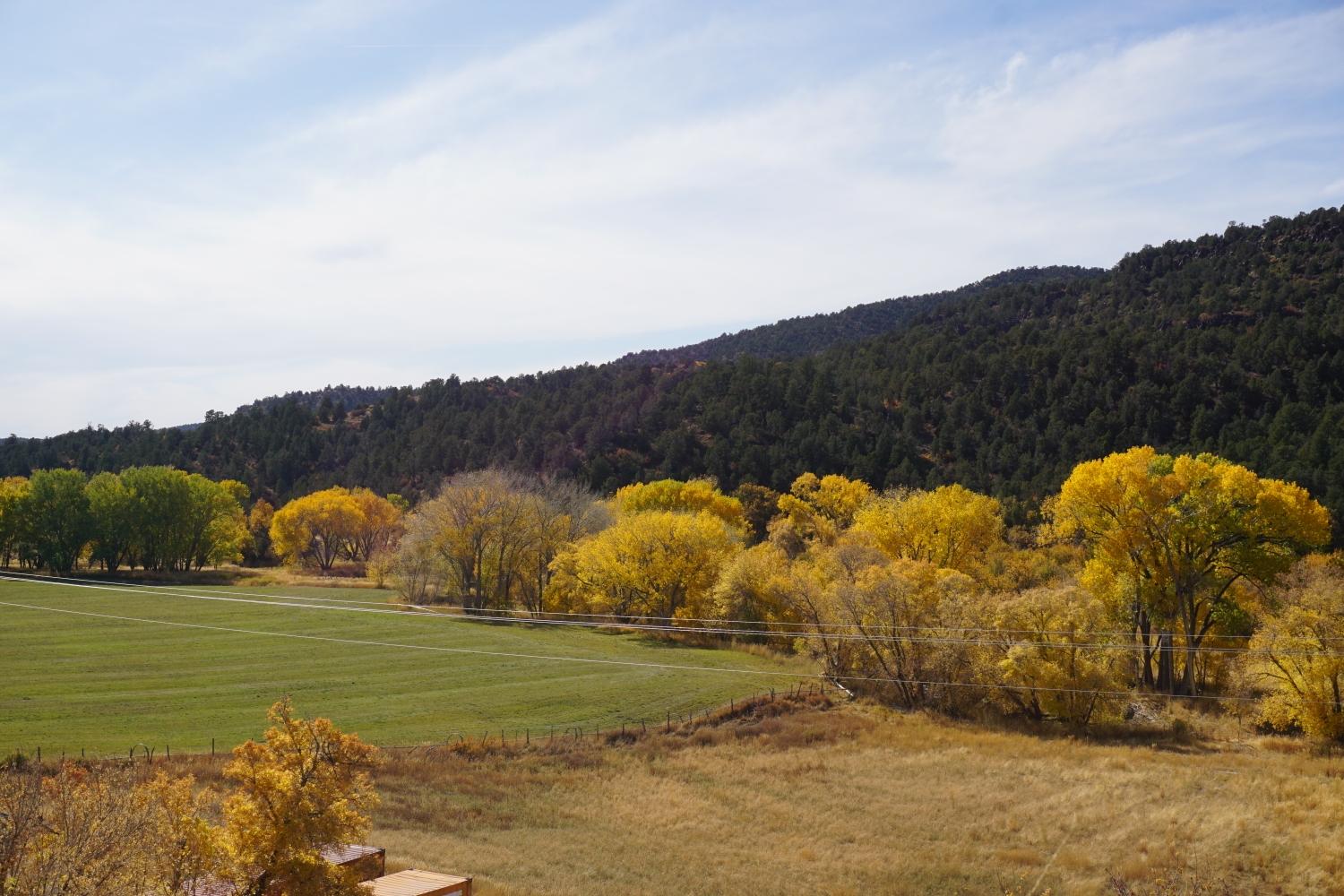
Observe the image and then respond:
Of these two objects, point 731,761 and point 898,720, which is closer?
point 731,761

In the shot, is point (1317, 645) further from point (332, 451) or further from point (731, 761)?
point (332, 451)

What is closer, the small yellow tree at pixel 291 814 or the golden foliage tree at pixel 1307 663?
the small yellow tree at pixel 291 814

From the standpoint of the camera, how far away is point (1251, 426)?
89.3 meters

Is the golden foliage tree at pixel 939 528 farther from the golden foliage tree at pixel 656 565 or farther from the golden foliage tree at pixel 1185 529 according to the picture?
the golden foliage tree at pixel 1185 529

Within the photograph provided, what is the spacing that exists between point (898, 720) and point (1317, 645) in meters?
18.6

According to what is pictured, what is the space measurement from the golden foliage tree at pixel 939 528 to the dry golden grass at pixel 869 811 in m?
20.4

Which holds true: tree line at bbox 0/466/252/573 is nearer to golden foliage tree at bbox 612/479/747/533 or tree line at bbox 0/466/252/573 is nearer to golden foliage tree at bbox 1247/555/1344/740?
golden foliage tree at bbox 612/479/747/533

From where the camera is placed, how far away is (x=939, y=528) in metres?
63.4

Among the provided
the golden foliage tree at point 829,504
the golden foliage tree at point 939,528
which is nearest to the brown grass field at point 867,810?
the golden foliage tree at point 939,528

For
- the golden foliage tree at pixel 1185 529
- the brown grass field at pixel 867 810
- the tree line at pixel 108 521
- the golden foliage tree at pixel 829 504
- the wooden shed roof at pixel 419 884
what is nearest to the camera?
the wooden shed roof at pixel 419 884

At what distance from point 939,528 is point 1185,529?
20026 millimetres

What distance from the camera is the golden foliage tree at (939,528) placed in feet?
206

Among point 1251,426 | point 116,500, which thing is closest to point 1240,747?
point 1251,426

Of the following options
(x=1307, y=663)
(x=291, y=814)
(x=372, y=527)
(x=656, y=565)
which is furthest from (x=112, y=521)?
(x=1307, y=663)
